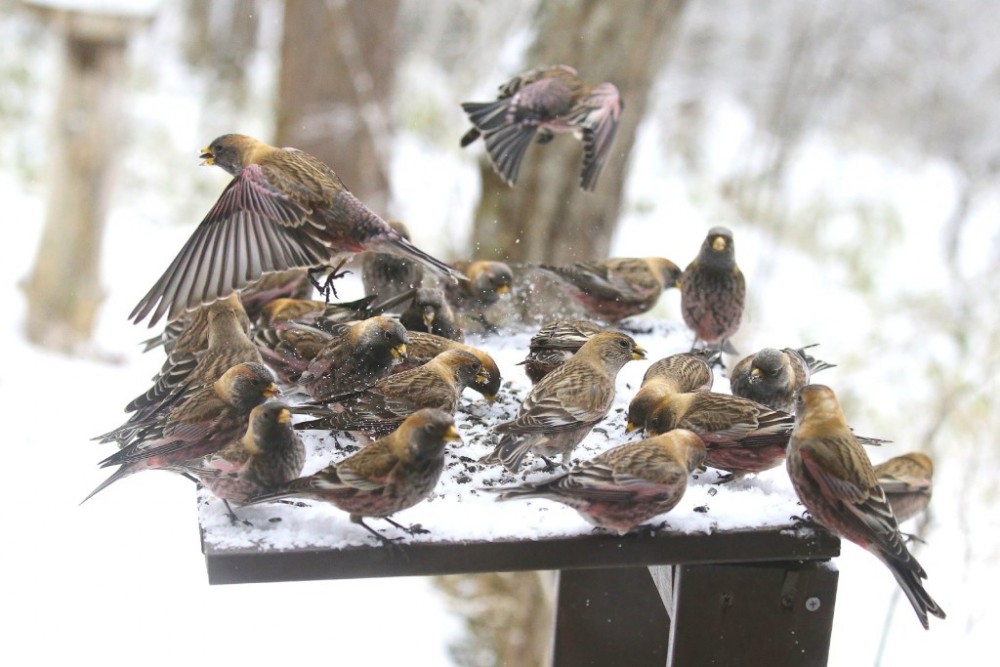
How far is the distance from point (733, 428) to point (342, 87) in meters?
9.11

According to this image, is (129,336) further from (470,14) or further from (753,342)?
(753,342)

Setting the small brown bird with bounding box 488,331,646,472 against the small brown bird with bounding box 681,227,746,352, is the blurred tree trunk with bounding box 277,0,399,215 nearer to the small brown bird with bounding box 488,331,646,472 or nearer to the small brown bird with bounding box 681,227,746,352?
the small brown bird with bounding box 681,227,746,352

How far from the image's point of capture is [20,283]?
13.1m

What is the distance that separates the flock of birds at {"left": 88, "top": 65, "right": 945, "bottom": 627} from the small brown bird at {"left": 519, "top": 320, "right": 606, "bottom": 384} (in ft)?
0.03

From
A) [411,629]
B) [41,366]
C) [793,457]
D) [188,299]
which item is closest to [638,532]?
[793,457]

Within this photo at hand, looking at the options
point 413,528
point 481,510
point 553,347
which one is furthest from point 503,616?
Answer: point 413,528

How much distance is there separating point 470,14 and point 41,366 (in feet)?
22.4

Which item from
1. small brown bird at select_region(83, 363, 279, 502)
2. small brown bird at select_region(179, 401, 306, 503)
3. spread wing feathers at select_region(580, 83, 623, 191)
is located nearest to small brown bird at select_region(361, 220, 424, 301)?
spread wing feathers at select_region(580, 83, 623, 191)

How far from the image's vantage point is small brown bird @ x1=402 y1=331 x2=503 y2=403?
14.6 feet

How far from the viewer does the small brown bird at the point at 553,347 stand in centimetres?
477

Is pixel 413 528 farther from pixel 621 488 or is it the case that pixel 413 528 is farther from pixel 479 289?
pixel 479 289

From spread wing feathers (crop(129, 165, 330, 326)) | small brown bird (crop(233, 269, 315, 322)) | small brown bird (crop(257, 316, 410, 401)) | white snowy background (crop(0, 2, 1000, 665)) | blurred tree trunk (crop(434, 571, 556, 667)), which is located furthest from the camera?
white snowy background (crop(0, 2, 1000, 665))

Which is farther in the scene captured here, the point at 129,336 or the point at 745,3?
the point at 745,3

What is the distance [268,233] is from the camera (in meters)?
4.38
